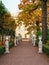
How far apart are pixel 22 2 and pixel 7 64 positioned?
99.3 ft

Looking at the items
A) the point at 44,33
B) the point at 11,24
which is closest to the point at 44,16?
the point at 44,33

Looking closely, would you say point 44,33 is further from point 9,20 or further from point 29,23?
point 29,23

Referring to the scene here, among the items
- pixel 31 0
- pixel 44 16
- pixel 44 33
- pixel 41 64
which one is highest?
pixel 31 0

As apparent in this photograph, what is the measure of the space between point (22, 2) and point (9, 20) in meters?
7.35

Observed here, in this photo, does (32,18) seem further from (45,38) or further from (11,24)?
(45,38)

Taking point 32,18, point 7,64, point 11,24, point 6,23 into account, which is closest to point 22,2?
point 32,18

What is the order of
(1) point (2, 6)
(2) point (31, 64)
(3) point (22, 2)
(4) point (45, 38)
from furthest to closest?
1. (3) point (22, 2)
2. (1) point (2, 6)
3. (4) point (45, 38)
4. (2) point (31, 64)

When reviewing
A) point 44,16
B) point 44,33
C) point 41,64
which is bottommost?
point 41,64

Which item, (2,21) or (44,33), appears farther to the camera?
(2,21)

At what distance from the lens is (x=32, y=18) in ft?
142

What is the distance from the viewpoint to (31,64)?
43.9ft

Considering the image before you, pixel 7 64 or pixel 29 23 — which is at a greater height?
pixel 29 23

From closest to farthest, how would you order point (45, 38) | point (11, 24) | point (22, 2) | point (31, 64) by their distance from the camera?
1. point (31, 64)
2. point (45, 38)
3. point (11, 24)
4. point (22, 2)

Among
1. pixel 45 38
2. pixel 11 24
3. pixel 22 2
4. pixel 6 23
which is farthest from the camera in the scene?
pixel 22 2
